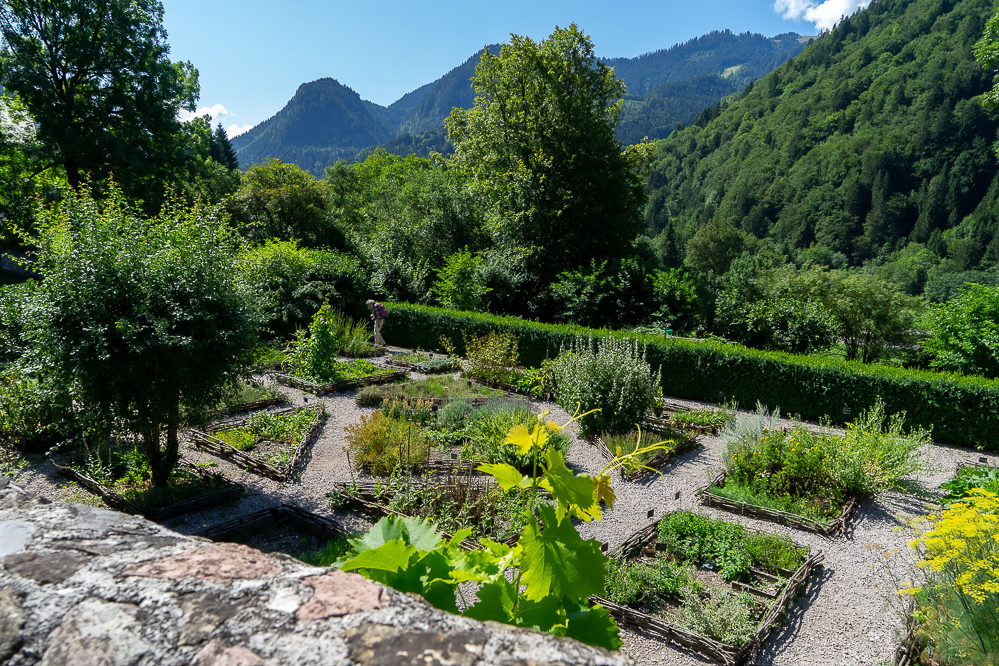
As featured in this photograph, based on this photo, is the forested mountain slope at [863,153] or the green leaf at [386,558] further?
the forested mountain slope at [863,153]

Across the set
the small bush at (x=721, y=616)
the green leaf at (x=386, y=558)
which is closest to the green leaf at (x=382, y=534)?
the green leaf at (x=386, y=558)

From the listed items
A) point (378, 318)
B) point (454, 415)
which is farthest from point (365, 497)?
point (378, 318)

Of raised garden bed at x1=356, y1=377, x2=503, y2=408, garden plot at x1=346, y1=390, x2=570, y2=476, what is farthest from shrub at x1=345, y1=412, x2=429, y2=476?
raised garden bed at x1=356, y1=377, x2=503, y2=408

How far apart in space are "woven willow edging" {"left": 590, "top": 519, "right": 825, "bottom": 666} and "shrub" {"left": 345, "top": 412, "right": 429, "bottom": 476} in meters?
3.32

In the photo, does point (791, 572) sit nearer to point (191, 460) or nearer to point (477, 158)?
point (191, 460)

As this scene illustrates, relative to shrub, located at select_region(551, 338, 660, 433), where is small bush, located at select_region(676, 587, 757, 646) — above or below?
below

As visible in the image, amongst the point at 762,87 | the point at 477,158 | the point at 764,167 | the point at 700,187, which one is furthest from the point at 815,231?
the point at 477,158

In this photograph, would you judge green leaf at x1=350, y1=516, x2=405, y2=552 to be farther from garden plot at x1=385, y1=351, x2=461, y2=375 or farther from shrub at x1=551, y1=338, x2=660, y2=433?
garden plot at x1=385, y1=351, x2=461, y2=375

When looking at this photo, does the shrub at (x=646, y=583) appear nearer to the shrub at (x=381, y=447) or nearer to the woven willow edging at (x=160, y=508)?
the shrub at (x=381, y=447)

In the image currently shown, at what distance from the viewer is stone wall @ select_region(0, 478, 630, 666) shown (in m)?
0.74

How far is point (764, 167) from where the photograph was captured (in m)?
101

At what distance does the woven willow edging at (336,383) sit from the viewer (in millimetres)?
11279

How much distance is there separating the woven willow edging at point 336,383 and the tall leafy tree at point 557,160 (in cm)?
821

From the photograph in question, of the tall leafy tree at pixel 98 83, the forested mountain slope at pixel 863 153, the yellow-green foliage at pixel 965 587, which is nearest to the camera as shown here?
the yellow-green foliage at pixel 965 587
